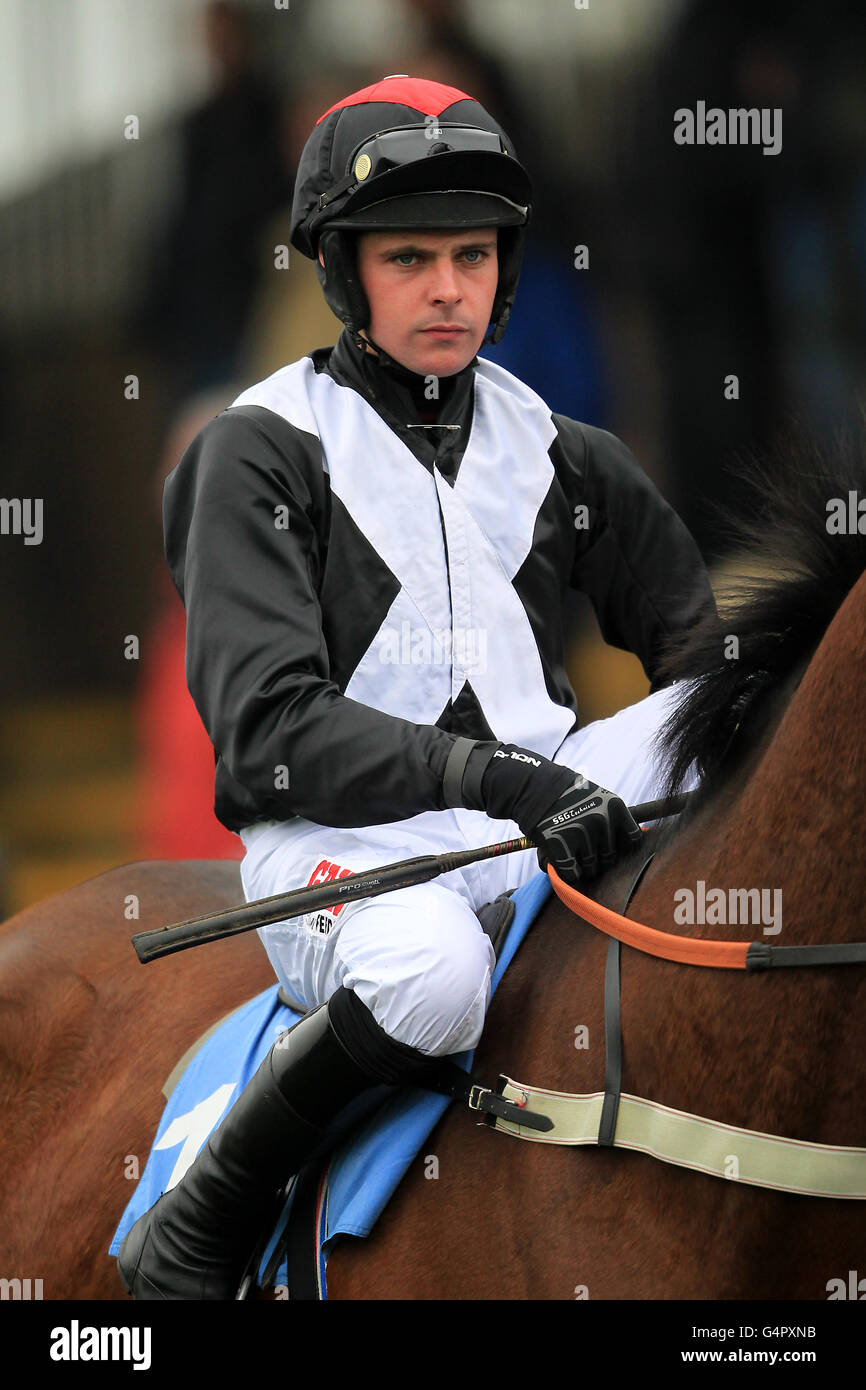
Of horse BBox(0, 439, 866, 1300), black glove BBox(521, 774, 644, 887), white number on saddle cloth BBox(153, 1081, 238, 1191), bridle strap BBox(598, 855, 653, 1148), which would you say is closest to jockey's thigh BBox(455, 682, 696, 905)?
horse BBox(0, 439, 866, 1300)

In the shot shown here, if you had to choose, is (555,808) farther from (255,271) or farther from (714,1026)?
(255,271)

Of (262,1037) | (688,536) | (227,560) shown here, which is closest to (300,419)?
(227,560)

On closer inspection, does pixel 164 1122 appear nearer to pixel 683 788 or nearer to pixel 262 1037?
pixel 262 1037

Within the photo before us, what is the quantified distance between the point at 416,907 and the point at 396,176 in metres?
1.08

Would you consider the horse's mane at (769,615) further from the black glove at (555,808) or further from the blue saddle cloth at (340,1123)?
the blue saddle cloth at (340,1123)

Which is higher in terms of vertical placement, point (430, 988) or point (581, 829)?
point (581, 829)

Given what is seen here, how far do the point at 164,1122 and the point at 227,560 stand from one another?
978 millimetres

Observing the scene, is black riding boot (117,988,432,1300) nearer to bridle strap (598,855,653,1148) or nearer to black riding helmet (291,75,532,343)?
bridle strap (598,855,653,1148)

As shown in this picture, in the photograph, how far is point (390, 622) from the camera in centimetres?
222

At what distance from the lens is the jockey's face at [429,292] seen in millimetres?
2227

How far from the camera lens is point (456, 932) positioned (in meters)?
1.94

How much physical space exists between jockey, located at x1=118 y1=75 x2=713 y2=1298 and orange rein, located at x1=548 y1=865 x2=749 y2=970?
4 centimetres

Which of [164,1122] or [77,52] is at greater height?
[77,52]

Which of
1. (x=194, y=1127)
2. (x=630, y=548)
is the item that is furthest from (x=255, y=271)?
(x=194, y=1127)
